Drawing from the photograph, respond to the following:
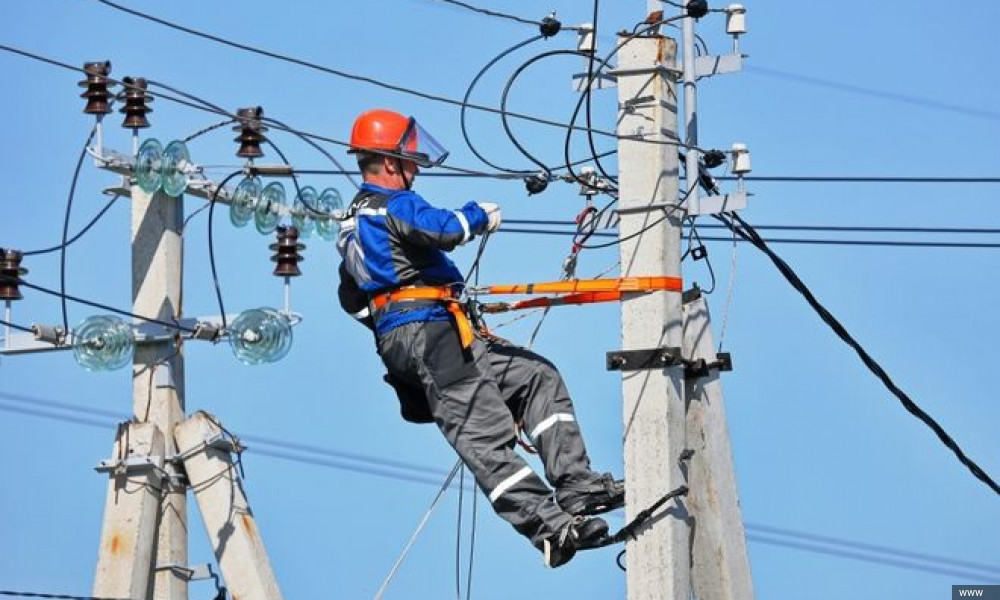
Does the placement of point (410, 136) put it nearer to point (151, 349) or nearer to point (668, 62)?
point (668, 62)

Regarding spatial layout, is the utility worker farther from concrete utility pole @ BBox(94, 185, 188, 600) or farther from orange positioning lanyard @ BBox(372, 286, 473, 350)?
concrete utility pole @ BBox(94, 185, 188, 600)

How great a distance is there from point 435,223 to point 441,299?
470mm

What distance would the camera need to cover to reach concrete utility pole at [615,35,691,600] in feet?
37.4

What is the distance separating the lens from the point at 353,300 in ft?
38.5

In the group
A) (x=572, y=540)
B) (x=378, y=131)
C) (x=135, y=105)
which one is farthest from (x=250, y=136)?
(x=572, y=540)

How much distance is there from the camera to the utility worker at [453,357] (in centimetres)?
1108

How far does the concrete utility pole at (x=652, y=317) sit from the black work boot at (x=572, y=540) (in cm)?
43

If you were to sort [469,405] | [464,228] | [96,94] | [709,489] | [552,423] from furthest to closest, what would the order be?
[96,94], [709,489], [552,423], [469,405], [464,228]

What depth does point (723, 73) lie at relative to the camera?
11938 mm

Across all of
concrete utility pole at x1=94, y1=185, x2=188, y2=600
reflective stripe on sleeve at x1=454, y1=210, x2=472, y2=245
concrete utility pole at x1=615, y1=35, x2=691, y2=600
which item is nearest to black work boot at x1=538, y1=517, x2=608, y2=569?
concrete utility pole at x1=615, y1=35, x2=691, y2=600

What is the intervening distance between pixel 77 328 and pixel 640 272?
3.44m

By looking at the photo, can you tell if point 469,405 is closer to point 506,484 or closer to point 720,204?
point 506,484

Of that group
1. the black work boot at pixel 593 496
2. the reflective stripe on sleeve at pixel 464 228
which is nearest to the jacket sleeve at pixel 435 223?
the reflective stripe on sleeve at pixel 464 228

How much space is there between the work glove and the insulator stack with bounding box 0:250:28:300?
337 cm
